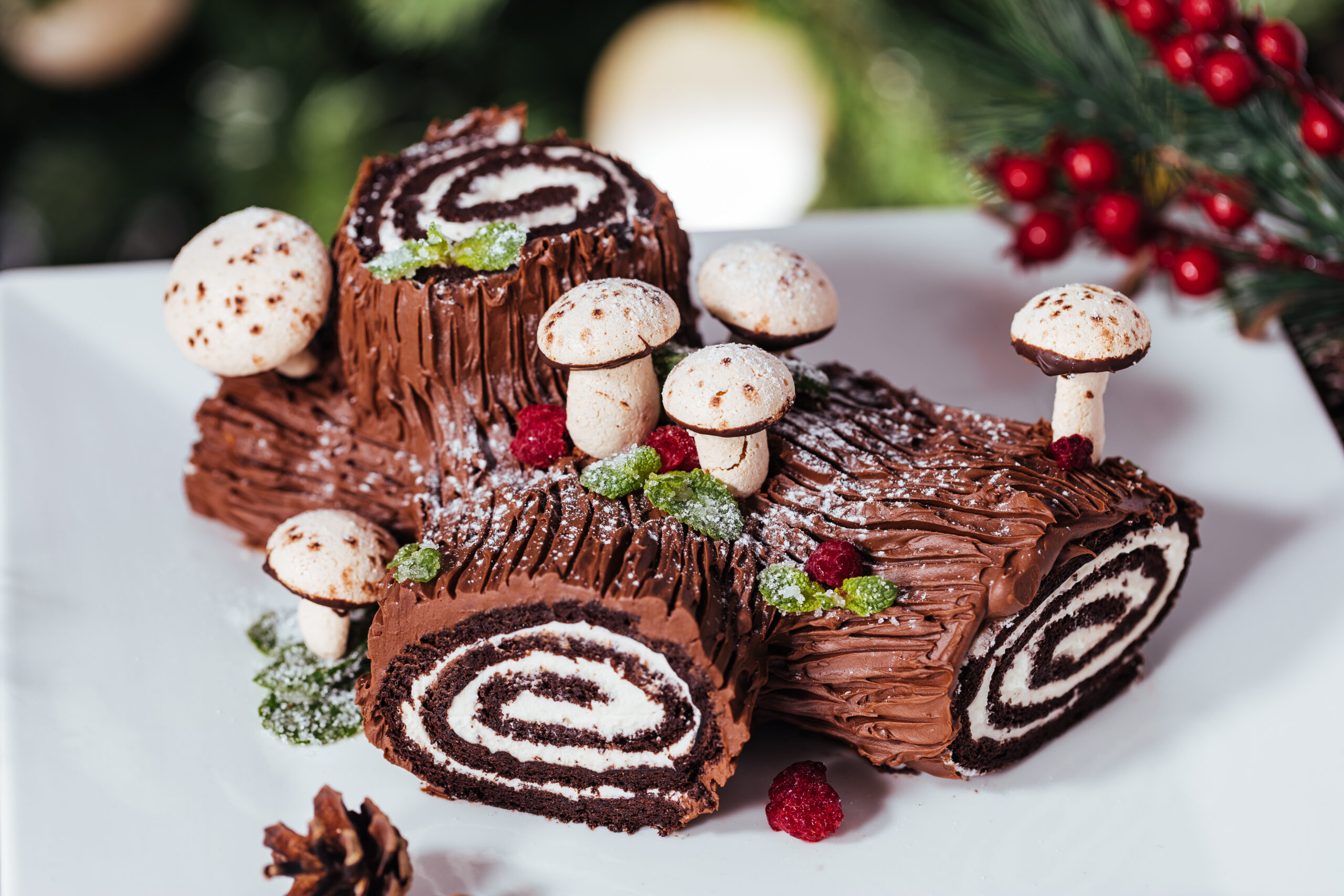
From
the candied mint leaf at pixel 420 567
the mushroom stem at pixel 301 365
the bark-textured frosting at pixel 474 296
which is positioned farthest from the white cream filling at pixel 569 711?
the mushroom stem at pixel 301 365

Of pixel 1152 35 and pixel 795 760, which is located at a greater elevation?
pixel 1152 35

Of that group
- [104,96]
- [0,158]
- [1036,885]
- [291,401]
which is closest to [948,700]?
[1036,885]

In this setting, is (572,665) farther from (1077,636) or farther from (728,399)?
(1077,636)

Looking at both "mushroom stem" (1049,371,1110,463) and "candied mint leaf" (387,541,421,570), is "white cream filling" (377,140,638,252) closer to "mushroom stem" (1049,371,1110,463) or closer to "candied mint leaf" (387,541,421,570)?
"candied mint leaf" (387,541,421,570)

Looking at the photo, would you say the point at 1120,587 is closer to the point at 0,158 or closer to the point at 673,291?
the point at 673,291

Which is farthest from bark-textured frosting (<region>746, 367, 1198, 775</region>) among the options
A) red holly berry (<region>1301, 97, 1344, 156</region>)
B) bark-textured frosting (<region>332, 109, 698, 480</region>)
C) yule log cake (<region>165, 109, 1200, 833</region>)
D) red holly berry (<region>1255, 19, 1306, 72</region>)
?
red holly berry (<region>1255, 19, 1306, 72</region>)

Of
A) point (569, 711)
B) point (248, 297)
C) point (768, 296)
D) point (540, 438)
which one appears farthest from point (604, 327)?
point (248, 297)
